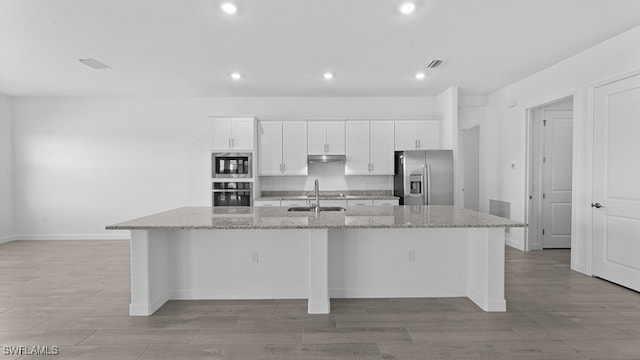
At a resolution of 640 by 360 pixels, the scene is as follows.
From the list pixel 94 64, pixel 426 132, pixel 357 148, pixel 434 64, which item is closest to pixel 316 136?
pixel 357 148

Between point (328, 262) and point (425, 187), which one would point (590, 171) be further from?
point (328, 262)

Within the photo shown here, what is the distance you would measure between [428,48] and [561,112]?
2904mm

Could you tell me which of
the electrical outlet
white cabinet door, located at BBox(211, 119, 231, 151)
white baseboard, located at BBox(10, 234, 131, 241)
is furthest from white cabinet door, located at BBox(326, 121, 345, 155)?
white baseboard, located at BBox(10, 234, 131, 241)

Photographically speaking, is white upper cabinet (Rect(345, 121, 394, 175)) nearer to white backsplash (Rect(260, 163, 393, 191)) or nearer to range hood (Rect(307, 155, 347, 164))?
range hood (Rect(307, 155, 347, 164))

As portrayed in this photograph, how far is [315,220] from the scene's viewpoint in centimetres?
293

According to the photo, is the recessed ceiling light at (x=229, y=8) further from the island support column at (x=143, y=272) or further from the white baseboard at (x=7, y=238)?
the white baseboard at (x=7, y=238)

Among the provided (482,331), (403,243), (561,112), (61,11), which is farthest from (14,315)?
(561,112)

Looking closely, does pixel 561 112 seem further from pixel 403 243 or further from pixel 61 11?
pixel 61 11

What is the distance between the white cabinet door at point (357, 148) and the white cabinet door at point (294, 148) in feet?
2.54

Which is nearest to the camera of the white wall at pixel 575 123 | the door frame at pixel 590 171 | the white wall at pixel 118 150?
the white wall at pixel 575 123

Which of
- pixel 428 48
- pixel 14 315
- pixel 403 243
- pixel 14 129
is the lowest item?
pixel 14 315

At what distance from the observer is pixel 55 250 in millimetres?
5434

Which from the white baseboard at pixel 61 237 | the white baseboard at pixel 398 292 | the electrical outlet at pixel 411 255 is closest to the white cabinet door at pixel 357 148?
the electrical outlet at pixel 411 255

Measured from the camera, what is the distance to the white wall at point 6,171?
6.14 metres
